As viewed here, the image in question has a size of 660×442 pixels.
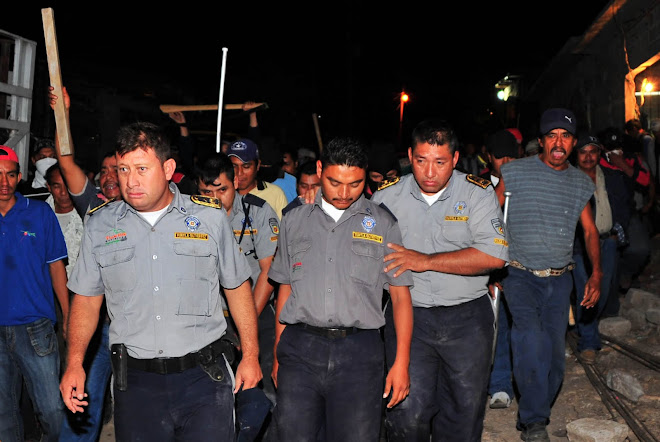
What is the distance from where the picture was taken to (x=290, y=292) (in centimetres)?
428

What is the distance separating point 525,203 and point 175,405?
12.0 feet

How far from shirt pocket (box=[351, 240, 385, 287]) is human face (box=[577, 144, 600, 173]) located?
416 cm

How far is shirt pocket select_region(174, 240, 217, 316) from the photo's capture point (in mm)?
3648

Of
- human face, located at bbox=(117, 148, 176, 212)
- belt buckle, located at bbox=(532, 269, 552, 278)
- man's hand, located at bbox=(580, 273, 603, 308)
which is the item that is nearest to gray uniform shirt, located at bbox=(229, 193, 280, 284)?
human face, located at bbox=(117, 148, 176, 212)

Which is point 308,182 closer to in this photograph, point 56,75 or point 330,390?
point 56,75

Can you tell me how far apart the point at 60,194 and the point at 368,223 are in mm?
2967

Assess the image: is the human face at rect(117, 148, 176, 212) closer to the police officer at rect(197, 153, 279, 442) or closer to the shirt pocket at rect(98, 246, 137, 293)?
the shirt pocket at rect(98, 246, 137, 293)

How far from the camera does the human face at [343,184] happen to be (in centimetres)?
409

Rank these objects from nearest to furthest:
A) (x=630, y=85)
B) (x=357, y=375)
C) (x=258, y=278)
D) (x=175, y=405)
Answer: (x=175, y=405) → (x=357, y=375) → (x=258, y=278) → (x=630, y=85)

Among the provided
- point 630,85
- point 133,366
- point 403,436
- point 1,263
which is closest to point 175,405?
point 133,366

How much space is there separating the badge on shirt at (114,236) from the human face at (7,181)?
1605mm

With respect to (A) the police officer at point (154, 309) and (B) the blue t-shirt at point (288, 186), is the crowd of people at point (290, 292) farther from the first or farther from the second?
(B) the blue t-shirt at point (288, 186)

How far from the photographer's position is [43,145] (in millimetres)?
8266

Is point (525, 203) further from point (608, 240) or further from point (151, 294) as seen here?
point (151, 294)
